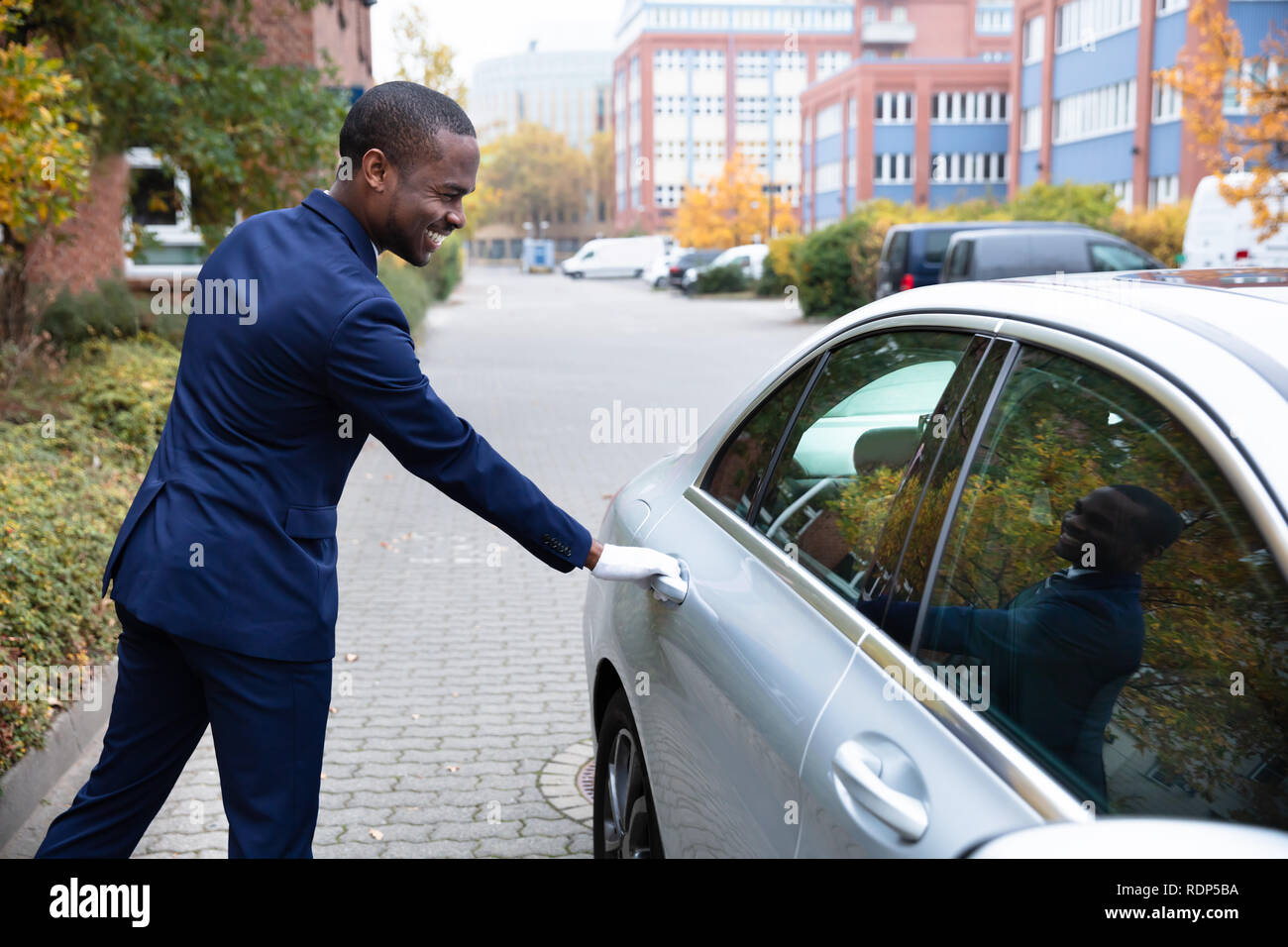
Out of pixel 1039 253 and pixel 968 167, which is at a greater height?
pixel 968 167

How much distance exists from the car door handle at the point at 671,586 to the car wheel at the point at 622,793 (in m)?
0.36

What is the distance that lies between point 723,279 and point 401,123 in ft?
153

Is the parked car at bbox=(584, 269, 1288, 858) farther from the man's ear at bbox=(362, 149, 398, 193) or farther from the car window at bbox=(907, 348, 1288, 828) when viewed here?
the man's ear at bbox=(362, 149, 398, 193)

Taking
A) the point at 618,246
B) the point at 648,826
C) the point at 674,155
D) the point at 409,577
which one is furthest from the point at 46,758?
the point at 674,155

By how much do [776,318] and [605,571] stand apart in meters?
32.0

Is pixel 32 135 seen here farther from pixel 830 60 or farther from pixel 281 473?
pixel 830 60

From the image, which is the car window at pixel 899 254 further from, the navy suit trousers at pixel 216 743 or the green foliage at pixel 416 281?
the navy suit trousers at pixel 216 743

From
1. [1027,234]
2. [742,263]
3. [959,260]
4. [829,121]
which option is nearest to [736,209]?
[829,121]

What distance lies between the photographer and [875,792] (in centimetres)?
187

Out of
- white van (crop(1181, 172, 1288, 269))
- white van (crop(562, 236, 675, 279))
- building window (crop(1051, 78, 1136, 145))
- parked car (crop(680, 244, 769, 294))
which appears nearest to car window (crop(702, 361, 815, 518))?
white van (crop(1181, 172, 1288, 269))

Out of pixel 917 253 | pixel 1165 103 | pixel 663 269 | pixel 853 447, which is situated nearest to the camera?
pixel 853 447

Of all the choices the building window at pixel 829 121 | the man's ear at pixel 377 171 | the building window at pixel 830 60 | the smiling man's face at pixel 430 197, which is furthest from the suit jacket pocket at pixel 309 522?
the building window at pixel 830 60
